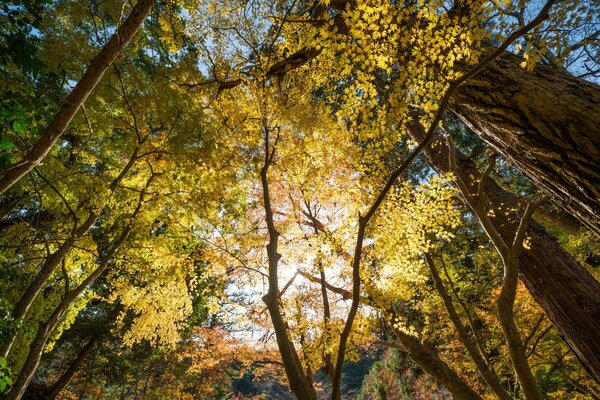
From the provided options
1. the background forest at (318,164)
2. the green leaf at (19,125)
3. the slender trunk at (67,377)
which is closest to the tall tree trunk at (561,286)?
the background forest at (318,164)

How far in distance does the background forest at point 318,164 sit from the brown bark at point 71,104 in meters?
0.02

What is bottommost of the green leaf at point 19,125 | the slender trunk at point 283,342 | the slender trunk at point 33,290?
the slender trunk at point 283,342

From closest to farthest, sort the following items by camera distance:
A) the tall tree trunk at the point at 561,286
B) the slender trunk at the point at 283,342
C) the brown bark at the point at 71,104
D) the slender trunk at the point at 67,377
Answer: the brown bark at the point at 71,104
the slender trunk at the point at 283,342
the tall tree trunk at the point at 561,286
the slender trunk at the point at 67,377

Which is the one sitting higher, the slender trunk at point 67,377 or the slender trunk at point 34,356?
the slender trunk at point 67,377

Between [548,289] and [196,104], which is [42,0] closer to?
[196,104]

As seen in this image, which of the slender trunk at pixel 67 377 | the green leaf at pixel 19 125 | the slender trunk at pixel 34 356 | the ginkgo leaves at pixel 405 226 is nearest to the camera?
the green leaf at pixel 19 125

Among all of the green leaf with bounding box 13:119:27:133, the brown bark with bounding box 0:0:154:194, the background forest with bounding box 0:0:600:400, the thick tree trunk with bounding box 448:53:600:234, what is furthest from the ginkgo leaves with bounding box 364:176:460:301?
the green leaf with bounding box 13:119:27:133

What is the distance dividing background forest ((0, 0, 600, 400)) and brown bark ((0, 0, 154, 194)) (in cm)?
2

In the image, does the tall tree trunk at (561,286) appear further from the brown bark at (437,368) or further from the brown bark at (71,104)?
the brown bark at (71,104)

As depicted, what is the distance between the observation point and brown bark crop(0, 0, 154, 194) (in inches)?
98.0

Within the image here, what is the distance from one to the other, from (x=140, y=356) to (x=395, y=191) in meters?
14.0

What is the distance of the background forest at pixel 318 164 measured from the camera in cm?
245

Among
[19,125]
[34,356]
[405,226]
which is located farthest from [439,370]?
[34,356]

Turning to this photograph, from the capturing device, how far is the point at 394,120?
3.49m
